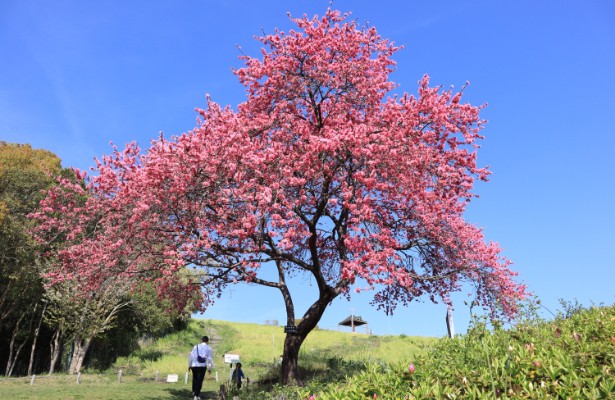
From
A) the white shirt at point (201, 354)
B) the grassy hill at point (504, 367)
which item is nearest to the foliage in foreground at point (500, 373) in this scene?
the grassy hill at point (504, 367)

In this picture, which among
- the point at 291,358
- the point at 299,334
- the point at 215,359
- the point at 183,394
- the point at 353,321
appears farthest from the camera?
the point at 353,321

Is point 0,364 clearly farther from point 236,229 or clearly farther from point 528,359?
point 528,359

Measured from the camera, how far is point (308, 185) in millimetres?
15859

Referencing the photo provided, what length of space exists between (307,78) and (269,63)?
1.61 m

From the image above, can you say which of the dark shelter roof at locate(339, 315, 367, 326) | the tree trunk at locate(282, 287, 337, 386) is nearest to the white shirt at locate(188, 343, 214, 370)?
the tree trunk at locate(282, 287, 337, 386)

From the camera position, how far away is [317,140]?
1473 centimetres

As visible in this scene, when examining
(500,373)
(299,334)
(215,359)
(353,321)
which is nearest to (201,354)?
(299,334)

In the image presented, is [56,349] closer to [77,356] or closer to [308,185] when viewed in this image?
[77,356]

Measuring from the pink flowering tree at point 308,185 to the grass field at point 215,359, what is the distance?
3839mm

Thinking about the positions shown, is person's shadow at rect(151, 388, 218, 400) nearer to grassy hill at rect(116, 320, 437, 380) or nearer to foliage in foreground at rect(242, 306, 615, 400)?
grassy hill at rect(116, 320, 437, 380)

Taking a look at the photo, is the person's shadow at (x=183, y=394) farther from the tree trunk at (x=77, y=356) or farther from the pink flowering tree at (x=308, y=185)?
the tree trunk at (x=77, y=356)

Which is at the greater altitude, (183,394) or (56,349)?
(56,349)

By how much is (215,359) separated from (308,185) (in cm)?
2859

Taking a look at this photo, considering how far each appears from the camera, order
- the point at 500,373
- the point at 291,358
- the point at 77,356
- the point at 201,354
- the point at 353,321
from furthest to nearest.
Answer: the point at 353,321
the point at 77,356
the point at 291,358
the point at 201,354
the point at 500,373
